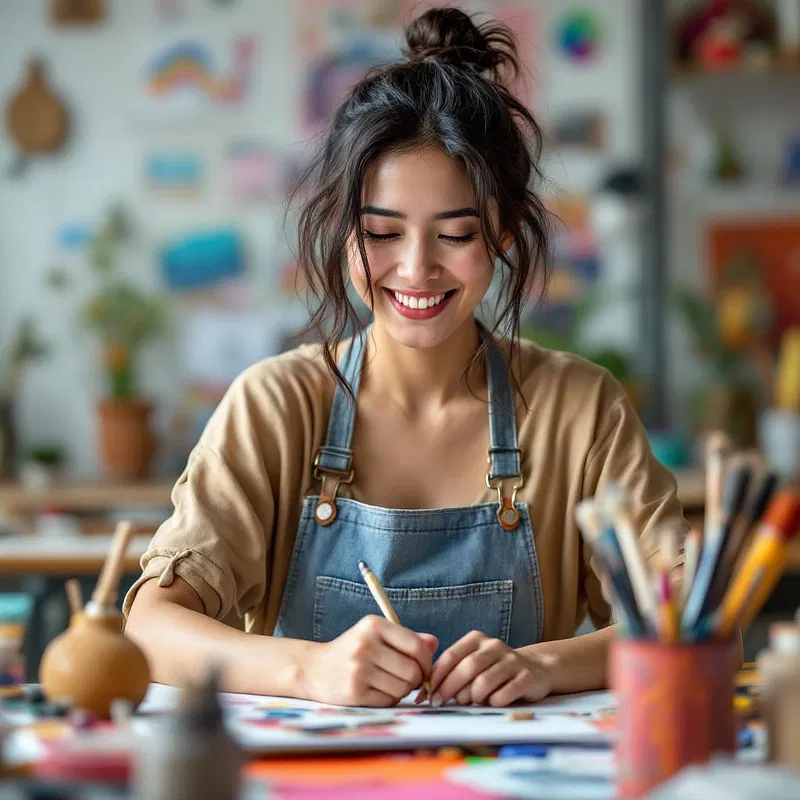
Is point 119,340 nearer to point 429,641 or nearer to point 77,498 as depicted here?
point 77,498

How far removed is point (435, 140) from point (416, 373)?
32 centimetres

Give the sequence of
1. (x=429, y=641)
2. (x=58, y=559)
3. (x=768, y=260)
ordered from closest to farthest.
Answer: (x=429, y=641)
(x=58, y=559)
(x=768, y=260)

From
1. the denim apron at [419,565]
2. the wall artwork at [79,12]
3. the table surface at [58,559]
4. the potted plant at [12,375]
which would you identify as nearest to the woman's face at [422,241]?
the denim apron at [419,565]

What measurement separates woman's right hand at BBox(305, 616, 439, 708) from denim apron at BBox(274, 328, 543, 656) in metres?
0.36

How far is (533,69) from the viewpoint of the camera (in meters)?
4.38

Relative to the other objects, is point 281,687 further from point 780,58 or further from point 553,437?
point 780,58

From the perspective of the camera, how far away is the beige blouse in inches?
60.9

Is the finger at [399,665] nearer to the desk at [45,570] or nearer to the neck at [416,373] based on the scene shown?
the neck at [416,373]

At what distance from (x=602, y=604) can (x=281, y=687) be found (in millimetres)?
573

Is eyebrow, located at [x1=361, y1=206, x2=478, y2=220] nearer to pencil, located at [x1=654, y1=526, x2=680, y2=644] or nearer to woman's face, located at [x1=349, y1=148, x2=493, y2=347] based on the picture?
woman's face, located at [x1=349, y1=148, x2=493, y2=347]

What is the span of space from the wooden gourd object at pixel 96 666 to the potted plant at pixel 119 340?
3.30 meters

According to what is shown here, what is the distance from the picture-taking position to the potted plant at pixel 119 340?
4.38 m

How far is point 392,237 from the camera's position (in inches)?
61.7

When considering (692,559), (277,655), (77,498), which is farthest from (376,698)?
(77,498)
